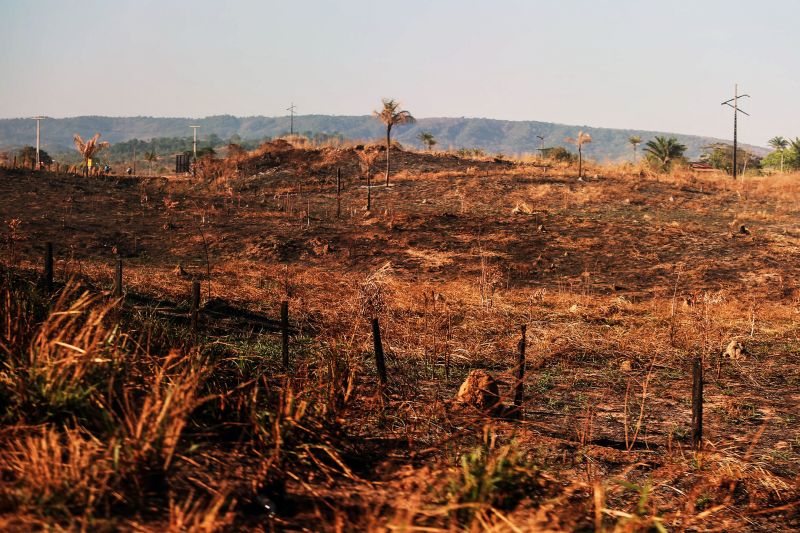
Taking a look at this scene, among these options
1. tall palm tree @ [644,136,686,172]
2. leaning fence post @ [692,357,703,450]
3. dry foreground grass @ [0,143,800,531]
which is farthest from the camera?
tall palm tree @ [644,136,686,172]

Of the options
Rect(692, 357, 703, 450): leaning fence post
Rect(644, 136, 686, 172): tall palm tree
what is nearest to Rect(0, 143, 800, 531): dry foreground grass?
Rect(692, 357, 703, 450): leaning fence post

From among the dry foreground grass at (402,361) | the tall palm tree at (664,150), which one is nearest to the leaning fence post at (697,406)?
the dry foreground grass at (402,361)

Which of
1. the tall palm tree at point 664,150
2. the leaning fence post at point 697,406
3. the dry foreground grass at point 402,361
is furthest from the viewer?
the tall palm tree at point 664,150

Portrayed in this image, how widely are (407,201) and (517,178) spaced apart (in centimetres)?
686

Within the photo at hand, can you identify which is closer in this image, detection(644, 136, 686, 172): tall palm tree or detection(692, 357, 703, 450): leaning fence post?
detection(692, 357, 703, 450): leaning fence post

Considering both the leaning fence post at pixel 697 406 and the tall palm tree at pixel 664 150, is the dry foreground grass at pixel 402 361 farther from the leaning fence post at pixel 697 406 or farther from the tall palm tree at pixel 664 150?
the tall palm tree at pixel 664 150

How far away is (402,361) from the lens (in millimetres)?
9516

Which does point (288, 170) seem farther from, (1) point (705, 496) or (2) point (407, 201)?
(1) point (705, 496)

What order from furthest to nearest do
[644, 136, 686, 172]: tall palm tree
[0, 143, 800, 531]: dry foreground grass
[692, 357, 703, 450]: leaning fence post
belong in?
1. [644, 136, 686, 172]: tall palm tree
2. [692, 357, 703, 450]: leaning fence post
3. [0, 143, 800, 531]: dry foreground grass

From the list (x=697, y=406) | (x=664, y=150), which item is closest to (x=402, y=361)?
(x=697, y=406)

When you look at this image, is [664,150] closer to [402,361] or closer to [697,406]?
[402,361]

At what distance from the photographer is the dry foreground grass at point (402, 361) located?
3.60 metres

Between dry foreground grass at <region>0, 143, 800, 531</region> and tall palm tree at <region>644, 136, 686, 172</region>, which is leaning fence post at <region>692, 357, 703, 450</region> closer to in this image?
dry foreground grass at <region>0, 143, 800, 531</region>

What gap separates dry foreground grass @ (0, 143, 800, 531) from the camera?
3602 millimetres
